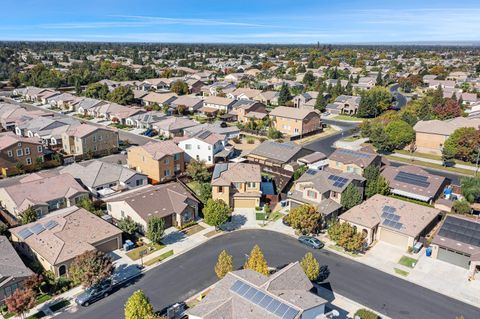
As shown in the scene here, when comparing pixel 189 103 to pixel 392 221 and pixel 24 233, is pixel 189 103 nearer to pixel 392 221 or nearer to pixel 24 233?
pixel 24 233

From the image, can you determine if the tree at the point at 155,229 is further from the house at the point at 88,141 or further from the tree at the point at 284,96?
the tree at the point at 284,96

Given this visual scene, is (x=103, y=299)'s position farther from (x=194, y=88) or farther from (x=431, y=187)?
(x=194, y=88)

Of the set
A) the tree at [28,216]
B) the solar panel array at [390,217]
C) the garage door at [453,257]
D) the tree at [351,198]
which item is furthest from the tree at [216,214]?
the garage door at [453,257]

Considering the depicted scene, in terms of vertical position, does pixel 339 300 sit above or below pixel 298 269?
below

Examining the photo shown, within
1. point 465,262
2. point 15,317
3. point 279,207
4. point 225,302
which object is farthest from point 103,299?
point 465,262

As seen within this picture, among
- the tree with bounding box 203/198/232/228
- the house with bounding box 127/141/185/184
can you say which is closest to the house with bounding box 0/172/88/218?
the house with bounding box 127/141/185/184

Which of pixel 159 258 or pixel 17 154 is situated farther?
pixel 17 154

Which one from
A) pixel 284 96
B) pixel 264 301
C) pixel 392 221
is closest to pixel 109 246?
pixel 264 301
